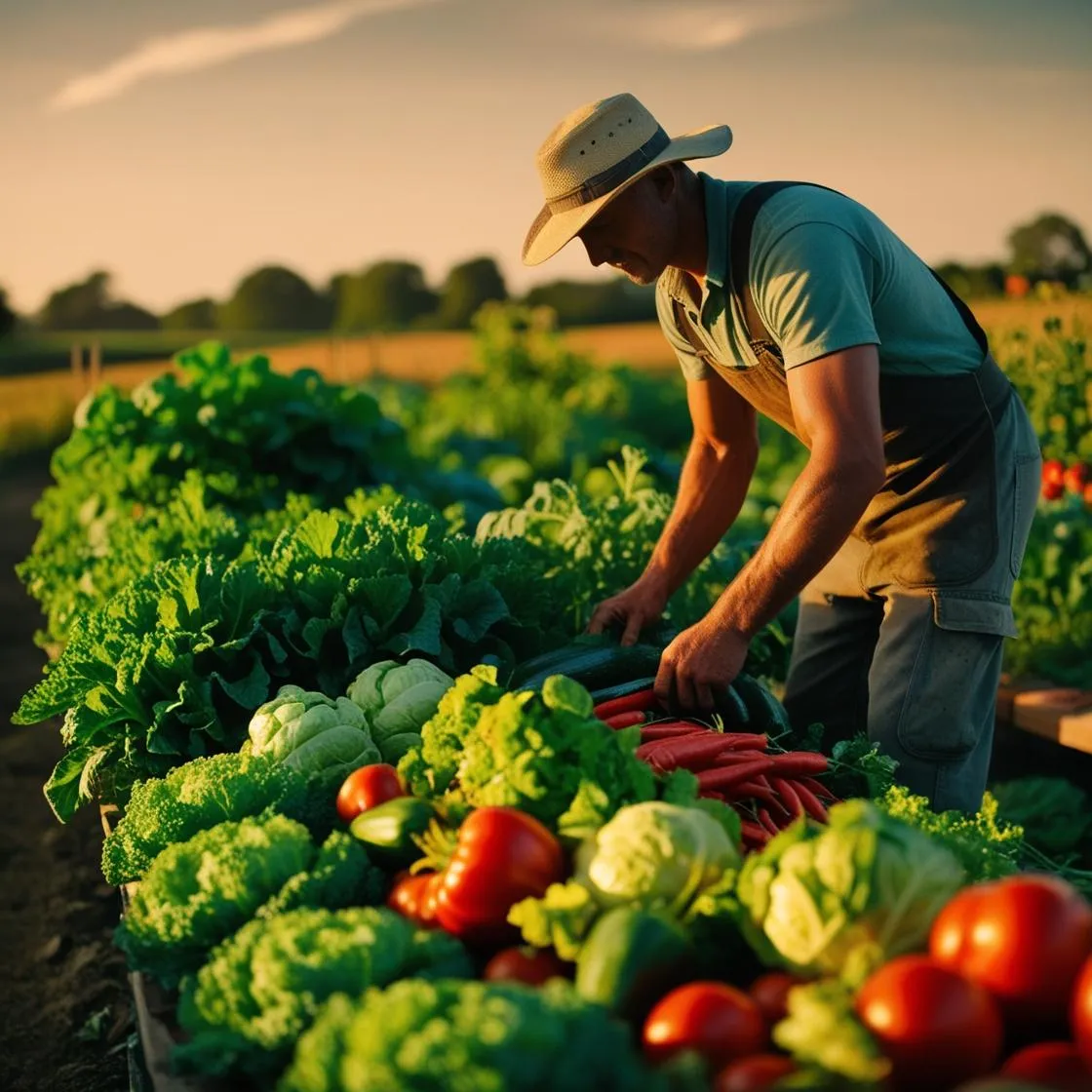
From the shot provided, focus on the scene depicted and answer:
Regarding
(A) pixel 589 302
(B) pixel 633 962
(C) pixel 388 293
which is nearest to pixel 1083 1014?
(B) pixel 633 962

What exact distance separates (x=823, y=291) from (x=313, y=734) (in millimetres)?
1722

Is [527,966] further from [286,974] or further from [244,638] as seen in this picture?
[244,638]

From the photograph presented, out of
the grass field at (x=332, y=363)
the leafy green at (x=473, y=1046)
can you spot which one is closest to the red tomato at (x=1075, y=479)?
the leafy green at (x=473, y=1046)

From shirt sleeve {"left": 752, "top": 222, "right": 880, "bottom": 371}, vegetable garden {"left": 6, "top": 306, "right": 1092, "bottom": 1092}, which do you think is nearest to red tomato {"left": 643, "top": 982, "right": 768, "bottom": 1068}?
vegetable garden {"left": 6, "top": 306, "right": 1092, "bottom": 1092}

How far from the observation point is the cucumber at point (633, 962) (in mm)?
1908

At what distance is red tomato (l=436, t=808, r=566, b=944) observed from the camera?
216 cm

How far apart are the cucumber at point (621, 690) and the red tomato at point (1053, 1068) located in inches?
65.3

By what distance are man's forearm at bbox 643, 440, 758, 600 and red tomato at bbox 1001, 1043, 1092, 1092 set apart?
2614mm

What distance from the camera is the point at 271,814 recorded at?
2.59 m

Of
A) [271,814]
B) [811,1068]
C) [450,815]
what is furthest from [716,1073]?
[271,814]

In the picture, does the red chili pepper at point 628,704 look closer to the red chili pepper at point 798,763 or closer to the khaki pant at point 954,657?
the red chili pepper at point 798,763

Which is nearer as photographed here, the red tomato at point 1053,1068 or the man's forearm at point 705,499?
the red tomato at point 1053,1068

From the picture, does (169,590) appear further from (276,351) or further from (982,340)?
(276,351)

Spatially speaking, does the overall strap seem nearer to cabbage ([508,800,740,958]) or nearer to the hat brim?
the hat brim
